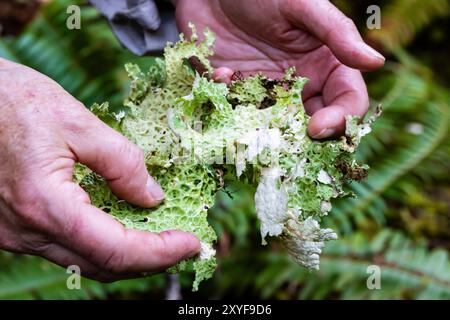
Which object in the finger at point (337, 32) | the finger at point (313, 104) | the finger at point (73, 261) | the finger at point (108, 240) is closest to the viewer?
the finger at point (108, 240)

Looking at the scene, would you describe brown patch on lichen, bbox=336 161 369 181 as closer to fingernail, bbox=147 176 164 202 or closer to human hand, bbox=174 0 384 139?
human hand, bbox=174 0 384 139

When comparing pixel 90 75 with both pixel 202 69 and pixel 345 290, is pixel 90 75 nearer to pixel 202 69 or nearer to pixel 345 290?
pixel 202 69

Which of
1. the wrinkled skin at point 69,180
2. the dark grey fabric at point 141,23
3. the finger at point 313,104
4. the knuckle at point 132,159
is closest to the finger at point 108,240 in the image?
the wrinkled skin at point 69,180

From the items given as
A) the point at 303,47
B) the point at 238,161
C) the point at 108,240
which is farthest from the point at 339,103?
the point at 108,240

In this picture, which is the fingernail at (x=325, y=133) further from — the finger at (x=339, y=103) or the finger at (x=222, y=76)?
the finger at (x=222, y=76)

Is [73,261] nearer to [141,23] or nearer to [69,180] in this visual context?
[69,180]

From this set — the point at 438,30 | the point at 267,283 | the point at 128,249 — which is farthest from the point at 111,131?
the point at 438,30
